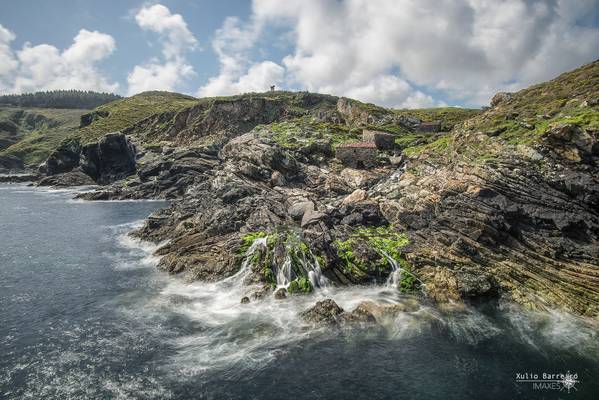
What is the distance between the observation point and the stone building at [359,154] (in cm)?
8225

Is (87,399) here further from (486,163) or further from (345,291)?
(486,163)

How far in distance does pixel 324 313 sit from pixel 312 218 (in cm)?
2129

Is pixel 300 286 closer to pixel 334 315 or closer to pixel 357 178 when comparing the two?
pixel 334 315

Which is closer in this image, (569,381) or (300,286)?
(569,381)

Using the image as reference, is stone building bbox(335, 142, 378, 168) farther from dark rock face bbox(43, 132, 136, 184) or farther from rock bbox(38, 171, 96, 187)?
rock bbox(38, 171, 96, 187)

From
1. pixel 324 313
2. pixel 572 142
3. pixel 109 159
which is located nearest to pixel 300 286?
pixel 324 313

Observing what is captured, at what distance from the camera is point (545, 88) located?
6644 centimetres

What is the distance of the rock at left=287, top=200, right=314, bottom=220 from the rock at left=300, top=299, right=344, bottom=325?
2417 centimetres

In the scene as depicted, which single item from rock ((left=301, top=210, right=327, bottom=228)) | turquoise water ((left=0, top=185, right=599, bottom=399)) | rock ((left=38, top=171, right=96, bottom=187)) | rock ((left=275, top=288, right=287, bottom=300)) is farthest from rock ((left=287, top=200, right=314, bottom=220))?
rock ((left=38, top=171, right=96, bottom=187))

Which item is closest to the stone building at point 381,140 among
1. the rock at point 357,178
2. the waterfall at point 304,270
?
the rock at point 357,178

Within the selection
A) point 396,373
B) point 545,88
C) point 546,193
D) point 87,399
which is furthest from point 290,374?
point 545,88

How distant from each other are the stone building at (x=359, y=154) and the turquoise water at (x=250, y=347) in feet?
154

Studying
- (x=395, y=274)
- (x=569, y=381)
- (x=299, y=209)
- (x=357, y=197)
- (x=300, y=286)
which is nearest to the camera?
(x=569, y=381)

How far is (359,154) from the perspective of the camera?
8275 cm
